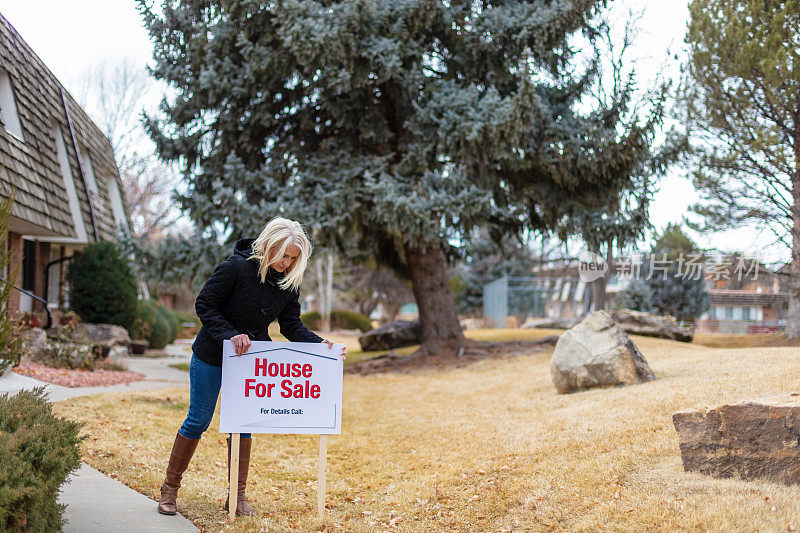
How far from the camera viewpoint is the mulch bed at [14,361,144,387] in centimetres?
927

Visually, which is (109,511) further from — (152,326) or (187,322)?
(187,322)

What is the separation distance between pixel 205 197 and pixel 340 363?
10.3 m

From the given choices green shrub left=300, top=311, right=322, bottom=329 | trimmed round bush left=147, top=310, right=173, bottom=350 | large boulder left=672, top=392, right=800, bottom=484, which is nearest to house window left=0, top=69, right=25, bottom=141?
trimmed round bush left=147, top=310, right=173, bottom=350

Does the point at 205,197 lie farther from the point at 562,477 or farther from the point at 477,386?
the point at 562,477

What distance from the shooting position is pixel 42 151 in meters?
11.1

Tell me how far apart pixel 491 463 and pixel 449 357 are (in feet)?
30.1

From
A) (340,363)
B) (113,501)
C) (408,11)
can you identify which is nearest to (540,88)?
(408,11)

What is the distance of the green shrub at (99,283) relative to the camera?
14125mm

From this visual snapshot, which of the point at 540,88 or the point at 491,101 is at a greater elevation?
the point at 540,88

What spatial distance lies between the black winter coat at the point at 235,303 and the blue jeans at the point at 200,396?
0.06m

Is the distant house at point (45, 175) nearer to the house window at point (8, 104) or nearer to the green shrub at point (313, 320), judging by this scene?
the house window at point (8, 104)

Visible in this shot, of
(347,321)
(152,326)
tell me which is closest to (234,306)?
(152,326)

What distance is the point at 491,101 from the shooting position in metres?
12.5

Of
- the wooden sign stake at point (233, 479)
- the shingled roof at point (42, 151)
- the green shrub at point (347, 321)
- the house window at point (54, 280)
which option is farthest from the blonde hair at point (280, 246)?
the green shrub at point (347, 321)
